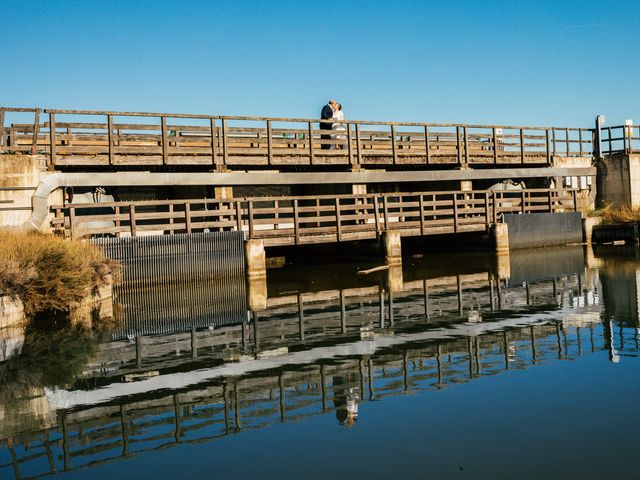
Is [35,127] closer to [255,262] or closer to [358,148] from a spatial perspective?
[255,262]

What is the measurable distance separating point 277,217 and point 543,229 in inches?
453

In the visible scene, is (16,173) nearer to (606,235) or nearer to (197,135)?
(197,135)

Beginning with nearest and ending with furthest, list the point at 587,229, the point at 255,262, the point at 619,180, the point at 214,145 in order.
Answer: the point at 255,262
the point at 214,145
the point at 587,229
the point at 619,180

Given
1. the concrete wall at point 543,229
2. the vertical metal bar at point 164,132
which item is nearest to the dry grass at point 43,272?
the vertical metal bar at point 164,132

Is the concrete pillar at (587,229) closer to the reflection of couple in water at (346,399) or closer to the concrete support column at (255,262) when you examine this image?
the concrete support column at (255,262)

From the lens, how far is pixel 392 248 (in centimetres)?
2572

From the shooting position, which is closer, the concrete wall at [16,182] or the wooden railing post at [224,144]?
the concrete wall at [16,182]

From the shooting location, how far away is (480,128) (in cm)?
3212

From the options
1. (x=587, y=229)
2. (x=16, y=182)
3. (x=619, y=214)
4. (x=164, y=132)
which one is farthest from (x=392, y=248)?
(x=619, y=214)

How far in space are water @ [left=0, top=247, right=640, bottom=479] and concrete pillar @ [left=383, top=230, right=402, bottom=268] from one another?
30.7 feet

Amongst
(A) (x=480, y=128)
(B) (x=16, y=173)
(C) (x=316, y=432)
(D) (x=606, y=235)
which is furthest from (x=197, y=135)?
(C) (x=316, y=432)

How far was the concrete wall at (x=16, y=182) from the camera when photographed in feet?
69.1

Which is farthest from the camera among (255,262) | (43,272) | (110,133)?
(255,262)

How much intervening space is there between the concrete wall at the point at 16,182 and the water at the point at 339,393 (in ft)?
21.7
